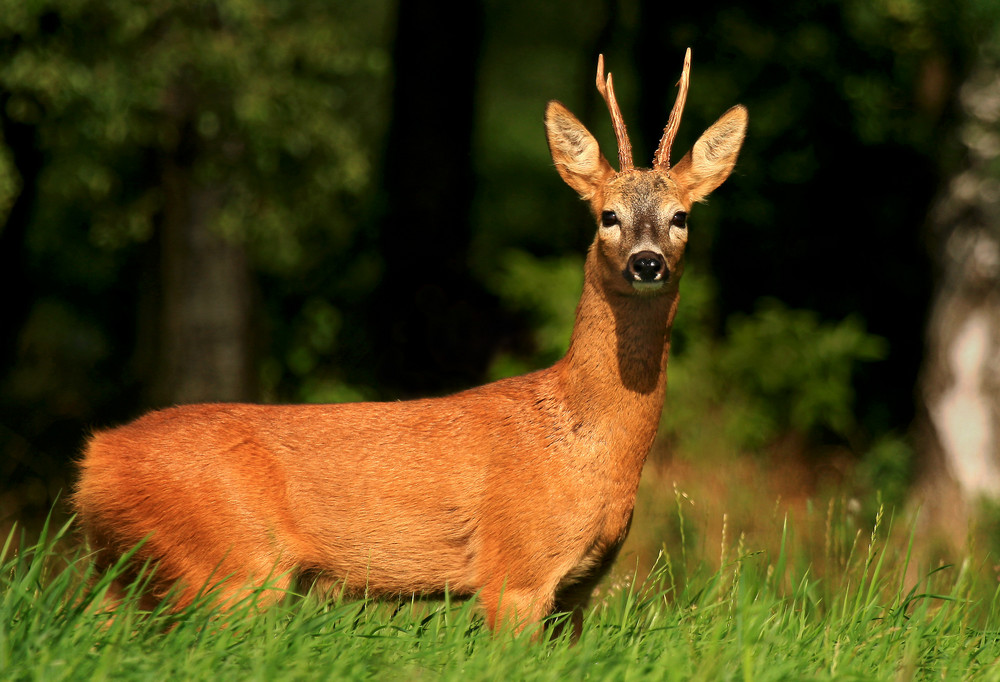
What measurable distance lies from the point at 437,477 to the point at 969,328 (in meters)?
5.67

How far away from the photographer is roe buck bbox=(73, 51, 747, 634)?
14.5 ft

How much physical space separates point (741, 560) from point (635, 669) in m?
1.21

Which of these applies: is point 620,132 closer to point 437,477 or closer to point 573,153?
point 573,153

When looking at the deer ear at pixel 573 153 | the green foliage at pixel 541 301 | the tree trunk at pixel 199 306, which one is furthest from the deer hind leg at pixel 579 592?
the green foliage at pixel 541 301

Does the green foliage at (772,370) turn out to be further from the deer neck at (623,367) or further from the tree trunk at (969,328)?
the deer neck at (623,367)

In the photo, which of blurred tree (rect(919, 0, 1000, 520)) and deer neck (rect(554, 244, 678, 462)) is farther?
blurred tree (rect(919, 0, 1000, 520))

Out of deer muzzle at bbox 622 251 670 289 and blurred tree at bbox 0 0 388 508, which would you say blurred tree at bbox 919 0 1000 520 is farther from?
deer muzzle at bbox 622 251 670 289

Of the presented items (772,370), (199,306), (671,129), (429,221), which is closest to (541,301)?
(429,221)

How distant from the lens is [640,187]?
4.90 m

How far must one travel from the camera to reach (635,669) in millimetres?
3535

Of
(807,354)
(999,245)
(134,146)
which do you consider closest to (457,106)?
(134,146)

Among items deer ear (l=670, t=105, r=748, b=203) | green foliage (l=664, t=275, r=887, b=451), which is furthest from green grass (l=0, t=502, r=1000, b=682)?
green foliage (l=664, t=275, r=887, b=451)

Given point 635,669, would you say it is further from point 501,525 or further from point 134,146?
point 134,146

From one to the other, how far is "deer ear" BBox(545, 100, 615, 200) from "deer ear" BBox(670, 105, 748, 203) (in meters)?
0.33
